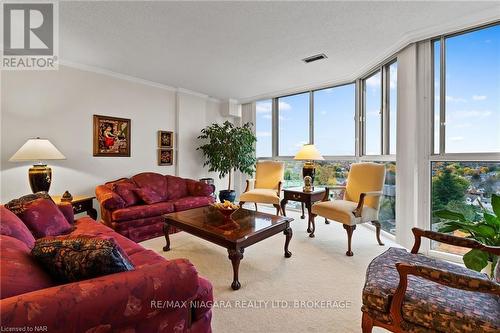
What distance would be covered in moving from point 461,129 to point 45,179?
16.1 ft

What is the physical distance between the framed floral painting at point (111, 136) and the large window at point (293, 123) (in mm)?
3188

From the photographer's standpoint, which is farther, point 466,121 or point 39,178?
point 39,178

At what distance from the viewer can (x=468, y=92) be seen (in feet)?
8.36

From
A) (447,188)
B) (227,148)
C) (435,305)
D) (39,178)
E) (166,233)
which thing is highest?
(227,148)

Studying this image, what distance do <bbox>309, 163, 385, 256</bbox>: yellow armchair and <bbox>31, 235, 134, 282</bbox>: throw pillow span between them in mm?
2462

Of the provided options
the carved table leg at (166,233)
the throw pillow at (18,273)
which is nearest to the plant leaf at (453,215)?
the throw pillow at (18,273)

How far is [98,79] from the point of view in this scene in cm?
370

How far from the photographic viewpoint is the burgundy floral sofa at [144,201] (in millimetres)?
3016

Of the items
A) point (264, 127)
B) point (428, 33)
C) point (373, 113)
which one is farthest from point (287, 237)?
point (264, 127)

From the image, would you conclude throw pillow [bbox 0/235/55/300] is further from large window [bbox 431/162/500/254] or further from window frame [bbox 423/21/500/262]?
window frame [bbox 423/21/500/262]

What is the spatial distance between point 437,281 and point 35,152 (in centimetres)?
385

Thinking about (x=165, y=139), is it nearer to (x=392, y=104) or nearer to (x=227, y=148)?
(x=227, y=148)

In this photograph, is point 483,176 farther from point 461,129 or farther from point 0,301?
point 0,301

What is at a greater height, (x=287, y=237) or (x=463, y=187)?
(x=463, y=187)
